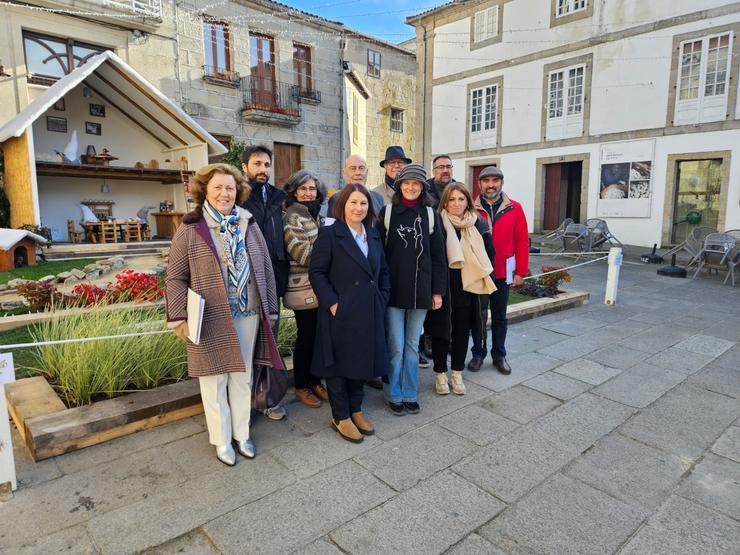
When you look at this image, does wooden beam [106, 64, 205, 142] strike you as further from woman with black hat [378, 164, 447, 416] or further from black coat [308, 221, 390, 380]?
black coat [308, 221, 390, 380]

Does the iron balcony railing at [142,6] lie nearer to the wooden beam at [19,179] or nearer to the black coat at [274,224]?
the wooden beam at [19,179]

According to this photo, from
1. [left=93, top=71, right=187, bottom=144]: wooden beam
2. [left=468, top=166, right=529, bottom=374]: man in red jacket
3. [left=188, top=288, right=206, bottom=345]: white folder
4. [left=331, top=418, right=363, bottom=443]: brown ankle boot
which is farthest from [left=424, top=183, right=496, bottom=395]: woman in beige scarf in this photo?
[left=93, top=71, right=187, bottom=144]: wooden beam

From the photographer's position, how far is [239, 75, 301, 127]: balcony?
16984 mm

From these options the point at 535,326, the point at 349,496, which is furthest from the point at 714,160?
the point at 349,496

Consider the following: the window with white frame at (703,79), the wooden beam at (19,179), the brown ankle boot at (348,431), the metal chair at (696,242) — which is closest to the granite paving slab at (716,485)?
the brown ankle boot at (348,431)

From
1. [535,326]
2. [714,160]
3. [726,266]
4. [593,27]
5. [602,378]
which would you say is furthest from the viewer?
[593,27]

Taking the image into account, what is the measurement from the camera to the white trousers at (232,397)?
293cm

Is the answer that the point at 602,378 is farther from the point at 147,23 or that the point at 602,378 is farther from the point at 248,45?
the point at 248,45

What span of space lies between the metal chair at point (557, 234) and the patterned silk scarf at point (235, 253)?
13238 millimetres

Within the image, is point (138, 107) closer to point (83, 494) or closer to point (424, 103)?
point (424, 103)

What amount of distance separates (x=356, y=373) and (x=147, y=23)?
50.7 ft

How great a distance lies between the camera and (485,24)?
18.6m

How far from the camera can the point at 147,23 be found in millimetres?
14477

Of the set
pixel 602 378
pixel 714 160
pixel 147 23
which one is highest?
pixel 147 23
